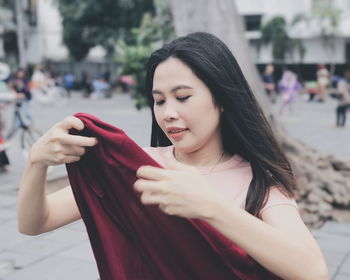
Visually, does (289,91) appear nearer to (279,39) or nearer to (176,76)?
(279,39)

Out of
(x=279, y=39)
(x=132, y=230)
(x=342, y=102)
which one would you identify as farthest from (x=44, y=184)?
(x=279, y=39)

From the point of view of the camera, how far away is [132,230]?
4.77ft

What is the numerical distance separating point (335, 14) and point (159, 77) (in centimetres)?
2375

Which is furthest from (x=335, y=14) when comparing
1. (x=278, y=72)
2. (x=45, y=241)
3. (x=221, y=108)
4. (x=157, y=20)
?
(x=221, y=108)

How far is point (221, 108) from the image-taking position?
5.32 feet

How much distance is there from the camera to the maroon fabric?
135 cm

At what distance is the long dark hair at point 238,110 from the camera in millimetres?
1531

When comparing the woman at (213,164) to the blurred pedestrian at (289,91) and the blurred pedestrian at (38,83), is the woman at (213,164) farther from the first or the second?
the blurred pedestrian at (38,83)

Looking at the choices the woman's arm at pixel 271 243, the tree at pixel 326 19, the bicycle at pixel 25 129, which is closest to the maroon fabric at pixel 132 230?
the woman's arm at pixel 271 243

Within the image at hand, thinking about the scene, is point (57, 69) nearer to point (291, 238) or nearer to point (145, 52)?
point (145, 52)

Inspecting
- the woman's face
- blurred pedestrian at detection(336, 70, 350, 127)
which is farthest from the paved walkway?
blurred pedestrian at detection(336, 70, 350, 127)

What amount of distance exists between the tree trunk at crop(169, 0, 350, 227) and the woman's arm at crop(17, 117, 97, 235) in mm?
3896

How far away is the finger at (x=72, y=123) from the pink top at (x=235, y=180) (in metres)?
0.48

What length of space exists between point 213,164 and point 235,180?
11cm
